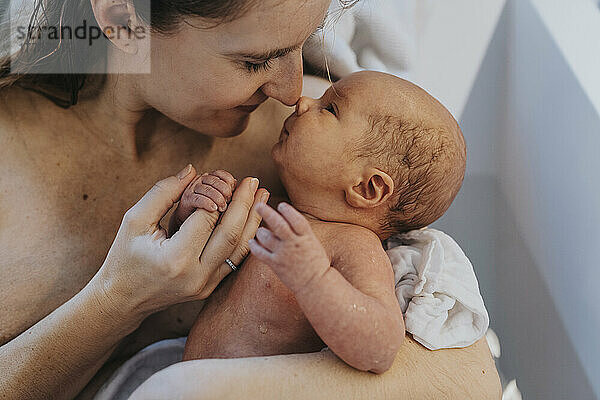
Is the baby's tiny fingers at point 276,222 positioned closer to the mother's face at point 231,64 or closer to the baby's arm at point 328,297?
the baby's arm at point 328,297

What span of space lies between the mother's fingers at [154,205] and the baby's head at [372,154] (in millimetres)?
166

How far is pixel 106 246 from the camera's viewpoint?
3.69 ft

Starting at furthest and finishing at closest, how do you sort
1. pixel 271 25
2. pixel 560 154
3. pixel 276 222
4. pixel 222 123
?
pixel 560 154 < pixel 222 123 < pixel 271 25 < pixel 276 222

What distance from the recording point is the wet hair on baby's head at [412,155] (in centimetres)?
100

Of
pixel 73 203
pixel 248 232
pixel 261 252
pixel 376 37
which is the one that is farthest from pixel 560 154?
Answer: pixel 73 203

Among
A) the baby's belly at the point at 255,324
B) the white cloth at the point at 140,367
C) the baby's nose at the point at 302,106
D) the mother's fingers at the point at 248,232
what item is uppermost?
the baby's nose at the point at 302,106

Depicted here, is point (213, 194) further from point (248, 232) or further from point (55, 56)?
point (55, 56)

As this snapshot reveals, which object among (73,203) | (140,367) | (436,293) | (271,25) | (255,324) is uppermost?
(271,25)

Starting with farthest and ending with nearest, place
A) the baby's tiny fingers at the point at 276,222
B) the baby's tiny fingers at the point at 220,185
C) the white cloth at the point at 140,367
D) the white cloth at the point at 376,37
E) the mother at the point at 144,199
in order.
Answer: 1. the white cloth at the point at 376,37
2. the white cloth at the point at 140,367
3. the baby's tiny fingers at the point at 220,185
4. the mother at the point at 144,199
5. the baby's tiny fingers at the point at 276,222

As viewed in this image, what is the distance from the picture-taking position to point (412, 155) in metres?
0.99

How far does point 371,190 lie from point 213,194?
0.75 ft

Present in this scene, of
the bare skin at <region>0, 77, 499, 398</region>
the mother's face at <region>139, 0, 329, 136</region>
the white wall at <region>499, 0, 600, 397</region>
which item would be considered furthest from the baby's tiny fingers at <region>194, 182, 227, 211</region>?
the white wall at <region>499, 0, 600, 397</region>

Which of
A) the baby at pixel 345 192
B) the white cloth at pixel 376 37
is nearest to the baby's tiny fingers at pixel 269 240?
the baby at pixel 345 192

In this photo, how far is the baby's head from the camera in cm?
100
